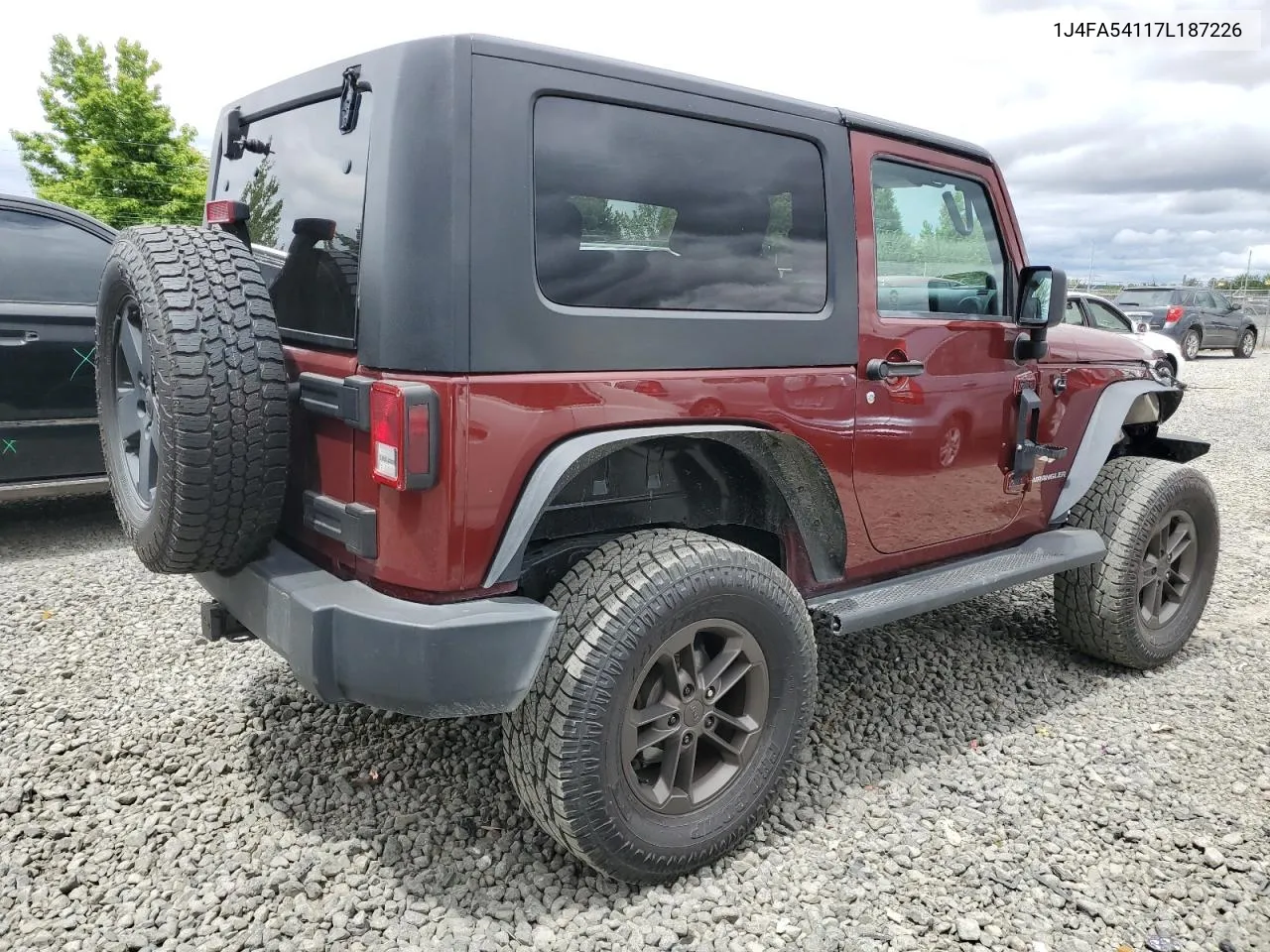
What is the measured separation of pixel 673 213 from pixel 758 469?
74cm

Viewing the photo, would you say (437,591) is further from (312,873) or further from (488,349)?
(312,873)

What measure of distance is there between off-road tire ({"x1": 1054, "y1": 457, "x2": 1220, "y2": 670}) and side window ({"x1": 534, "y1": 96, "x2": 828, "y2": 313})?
5.74ft

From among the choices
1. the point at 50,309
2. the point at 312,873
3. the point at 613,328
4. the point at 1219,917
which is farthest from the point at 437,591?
the point at 50,309

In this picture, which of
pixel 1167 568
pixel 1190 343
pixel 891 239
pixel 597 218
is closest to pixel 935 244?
pixel 891 239

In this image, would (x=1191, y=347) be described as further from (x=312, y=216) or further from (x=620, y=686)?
(x=312, y=216)

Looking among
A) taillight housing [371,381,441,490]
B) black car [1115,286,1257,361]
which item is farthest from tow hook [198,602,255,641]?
black car [1115,286,1257,361]

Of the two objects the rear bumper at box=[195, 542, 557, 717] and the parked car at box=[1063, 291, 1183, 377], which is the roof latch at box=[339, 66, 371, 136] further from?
the parked car at box=[1063, 291, 1183, 377]

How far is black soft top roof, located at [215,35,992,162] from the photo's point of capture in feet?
6.62

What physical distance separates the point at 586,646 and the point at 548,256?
91 cm

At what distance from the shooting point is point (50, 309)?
473 centimetres

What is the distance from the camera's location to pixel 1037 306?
321 cm

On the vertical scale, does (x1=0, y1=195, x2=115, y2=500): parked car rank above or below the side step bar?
above

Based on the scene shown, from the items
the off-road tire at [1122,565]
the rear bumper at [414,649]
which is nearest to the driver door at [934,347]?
the off-road tire at [1122,565]

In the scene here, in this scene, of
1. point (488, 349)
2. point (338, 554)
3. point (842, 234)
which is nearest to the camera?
point (488, 349)
